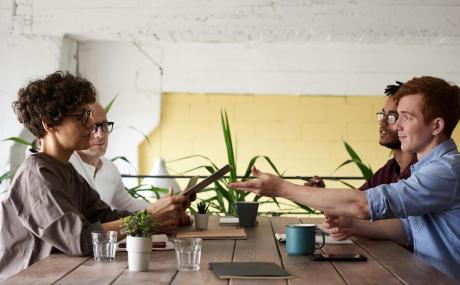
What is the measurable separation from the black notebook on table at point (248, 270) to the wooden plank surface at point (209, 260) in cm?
2

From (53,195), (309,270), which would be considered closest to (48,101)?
(53,195)

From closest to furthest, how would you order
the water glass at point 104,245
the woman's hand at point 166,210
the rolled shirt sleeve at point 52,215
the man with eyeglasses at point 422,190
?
the water glass at point 104,245 < the rolled shirt sleeve at point 52,215 < the man with eyeglasses at point 422,190 < the woman's hand at point 166,210

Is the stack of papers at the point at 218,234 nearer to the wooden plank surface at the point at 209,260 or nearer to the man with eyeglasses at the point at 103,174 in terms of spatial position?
the wooden plank surface at the point at 209,260

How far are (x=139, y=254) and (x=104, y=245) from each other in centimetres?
19

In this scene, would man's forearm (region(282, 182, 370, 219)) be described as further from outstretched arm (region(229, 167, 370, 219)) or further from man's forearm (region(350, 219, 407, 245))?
man's forearm (region(350, 219, 407, 245))

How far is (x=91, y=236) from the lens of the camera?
206cm

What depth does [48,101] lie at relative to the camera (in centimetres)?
243

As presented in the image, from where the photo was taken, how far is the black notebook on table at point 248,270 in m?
1.73

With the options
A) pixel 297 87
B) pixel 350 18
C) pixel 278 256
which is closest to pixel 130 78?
pixel 297 87

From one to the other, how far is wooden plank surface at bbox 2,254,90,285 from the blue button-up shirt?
91cm

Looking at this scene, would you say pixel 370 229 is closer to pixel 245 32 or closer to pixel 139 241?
pixel 139 241

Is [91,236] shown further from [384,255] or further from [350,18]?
[350,18]

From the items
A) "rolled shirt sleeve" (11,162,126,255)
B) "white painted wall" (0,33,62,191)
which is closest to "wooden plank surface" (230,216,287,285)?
"rolled shirt sleeve" (11,162,126,255)

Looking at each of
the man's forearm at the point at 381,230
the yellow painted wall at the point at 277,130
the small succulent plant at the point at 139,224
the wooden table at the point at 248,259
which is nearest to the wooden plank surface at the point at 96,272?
the wooden table at the point at 248,259
